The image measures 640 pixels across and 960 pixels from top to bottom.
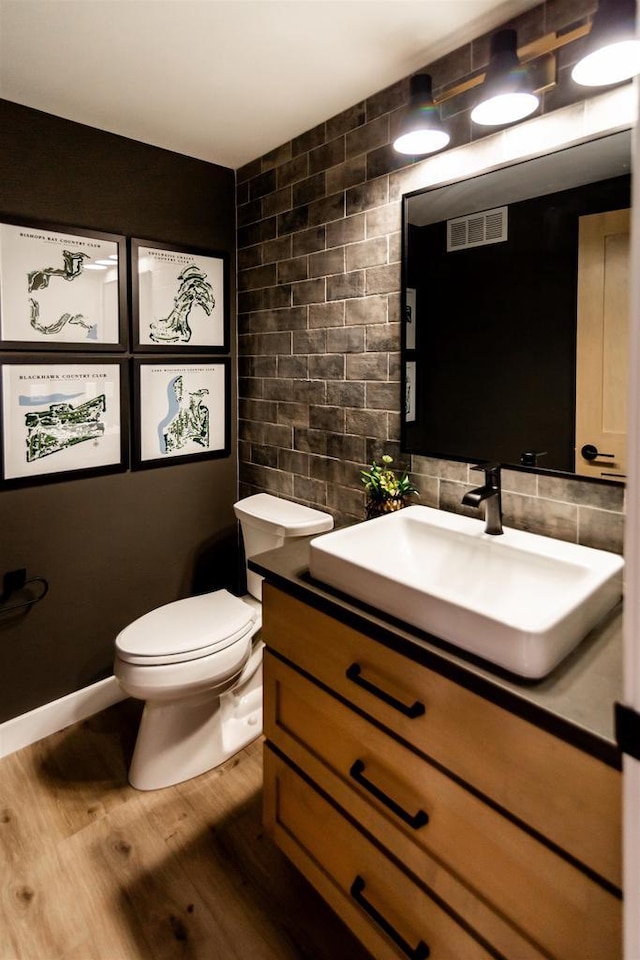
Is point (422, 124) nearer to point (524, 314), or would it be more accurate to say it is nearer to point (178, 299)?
point (524, 314)

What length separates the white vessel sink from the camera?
3.17ft

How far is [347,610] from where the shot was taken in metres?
1.19

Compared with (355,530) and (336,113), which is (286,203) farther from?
(355,530)

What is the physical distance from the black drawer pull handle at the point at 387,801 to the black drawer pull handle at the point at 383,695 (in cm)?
19

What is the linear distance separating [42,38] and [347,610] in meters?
1.83

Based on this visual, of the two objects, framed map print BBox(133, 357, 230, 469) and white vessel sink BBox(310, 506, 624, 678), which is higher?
framed map print BBox(133, 357, 230, 469)

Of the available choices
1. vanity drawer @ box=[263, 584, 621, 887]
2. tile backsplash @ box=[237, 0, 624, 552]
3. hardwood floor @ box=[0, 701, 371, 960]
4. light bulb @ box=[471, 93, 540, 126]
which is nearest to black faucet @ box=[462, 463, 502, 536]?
tile backsplash @ box=[237, 0, 624, 552]

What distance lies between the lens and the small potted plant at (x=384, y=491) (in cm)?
177

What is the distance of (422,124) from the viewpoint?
1.59 meters

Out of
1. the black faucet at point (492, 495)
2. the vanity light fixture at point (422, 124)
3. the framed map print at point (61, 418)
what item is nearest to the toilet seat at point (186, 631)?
the framed map print at point (61, 418)

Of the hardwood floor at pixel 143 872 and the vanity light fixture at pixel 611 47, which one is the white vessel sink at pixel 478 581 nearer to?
the hardwood floor at pixel 143 872

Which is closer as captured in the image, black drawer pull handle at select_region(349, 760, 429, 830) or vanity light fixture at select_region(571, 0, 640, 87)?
black drawer pull handle at select_region(349, 760, 429, 830)

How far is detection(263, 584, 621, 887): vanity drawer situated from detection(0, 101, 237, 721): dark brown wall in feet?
4.25

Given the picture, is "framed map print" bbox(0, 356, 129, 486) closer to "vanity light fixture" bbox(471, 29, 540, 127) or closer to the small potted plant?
the small potted plant
